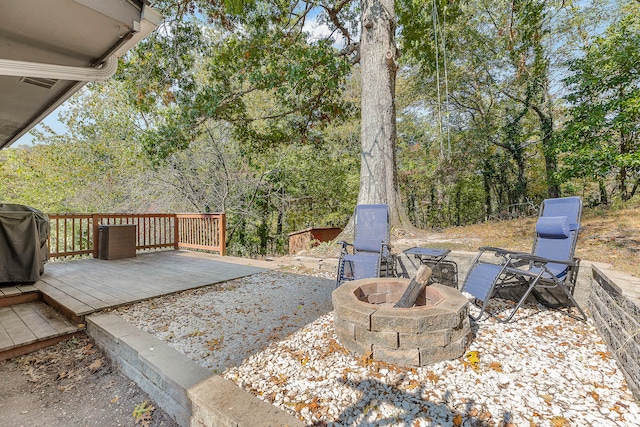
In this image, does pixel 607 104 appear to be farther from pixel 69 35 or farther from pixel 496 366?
pixel 69 35

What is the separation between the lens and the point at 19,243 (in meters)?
3.79

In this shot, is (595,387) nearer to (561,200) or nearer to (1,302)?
(561,200)

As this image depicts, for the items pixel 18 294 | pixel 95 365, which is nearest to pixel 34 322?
pixel 18 294

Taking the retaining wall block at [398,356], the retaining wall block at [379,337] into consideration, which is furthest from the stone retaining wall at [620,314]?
the retaining wall block at [379,337]

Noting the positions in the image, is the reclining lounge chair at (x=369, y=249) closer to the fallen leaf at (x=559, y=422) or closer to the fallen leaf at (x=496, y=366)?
the fallen leaf at (x=496, y=366)

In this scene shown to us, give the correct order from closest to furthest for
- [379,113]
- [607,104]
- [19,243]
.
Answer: [19,243] < [379,113] < [607,104]

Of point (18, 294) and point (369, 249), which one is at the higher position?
point (369, 249)

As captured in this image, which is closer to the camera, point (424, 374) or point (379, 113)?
point (424, 374)

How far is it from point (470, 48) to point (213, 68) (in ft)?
25.3

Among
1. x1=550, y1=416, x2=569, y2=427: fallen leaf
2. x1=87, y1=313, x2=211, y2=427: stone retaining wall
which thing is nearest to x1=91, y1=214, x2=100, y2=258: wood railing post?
x1=87, y1=313, x2=211, y2=427: stone retaining wall

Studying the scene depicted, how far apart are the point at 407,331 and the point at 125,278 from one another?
13.8 ft

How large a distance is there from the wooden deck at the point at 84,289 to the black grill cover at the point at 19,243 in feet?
0.58

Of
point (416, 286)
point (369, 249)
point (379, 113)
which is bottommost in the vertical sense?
point (416, 286)

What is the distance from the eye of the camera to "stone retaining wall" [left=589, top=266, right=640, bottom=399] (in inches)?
69.1
